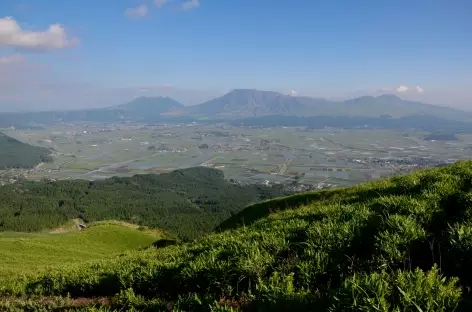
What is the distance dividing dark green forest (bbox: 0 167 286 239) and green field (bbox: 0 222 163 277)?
113ft

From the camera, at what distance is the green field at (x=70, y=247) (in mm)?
19173

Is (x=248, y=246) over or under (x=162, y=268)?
over

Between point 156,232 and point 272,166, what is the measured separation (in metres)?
138

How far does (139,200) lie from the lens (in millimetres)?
120375

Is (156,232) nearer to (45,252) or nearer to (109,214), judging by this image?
(45,252)

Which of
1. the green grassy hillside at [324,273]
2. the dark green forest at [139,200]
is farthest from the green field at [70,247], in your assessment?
the dark green forest at [139,200]

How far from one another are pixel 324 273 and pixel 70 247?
75.3ft

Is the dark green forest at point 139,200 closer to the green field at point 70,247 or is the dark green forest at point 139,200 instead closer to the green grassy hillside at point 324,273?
the green field at point 70,247

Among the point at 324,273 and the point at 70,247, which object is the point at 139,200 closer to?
the point at 70,247

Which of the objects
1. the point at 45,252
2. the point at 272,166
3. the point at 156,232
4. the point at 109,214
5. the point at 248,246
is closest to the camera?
the point at 248,246

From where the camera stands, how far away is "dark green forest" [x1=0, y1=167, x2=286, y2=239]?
272 ft

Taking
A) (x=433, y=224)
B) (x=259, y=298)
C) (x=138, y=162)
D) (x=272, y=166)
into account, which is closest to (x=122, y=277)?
(x=259, y=298)

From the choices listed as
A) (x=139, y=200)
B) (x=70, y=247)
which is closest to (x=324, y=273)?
(x=70, y=247)

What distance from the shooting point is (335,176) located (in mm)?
128125
